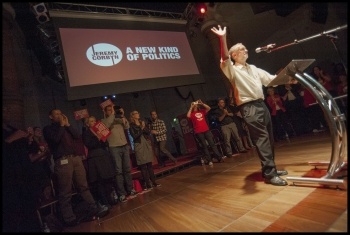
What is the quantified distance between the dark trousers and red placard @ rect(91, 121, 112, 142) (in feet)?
7.13

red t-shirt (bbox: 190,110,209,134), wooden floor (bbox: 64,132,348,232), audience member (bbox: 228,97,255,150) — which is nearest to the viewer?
wooden floor (bbox: 64,132,348,232)

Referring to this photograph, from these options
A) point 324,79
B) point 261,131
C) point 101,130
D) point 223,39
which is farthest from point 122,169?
point 324,79

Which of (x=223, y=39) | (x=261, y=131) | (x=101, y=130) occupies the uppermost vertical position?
(x=223, y=39)

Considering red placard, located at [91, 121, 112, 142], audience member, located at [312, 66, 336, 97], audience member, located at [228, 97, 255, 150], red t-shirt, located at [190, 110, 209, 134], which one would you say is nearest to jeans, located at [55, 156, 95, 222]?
red placard, located at [91, 121, 112, 142]

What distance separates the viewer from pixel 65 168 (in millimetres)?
2785

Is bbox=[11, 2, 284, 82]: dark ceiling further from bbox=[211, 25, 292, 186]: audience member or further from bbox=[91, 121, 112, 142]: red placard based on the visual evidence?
bbox=[211, 25, 292, 186]: audience member

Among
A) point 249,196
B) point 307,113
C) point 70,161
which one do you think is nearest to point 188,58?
point 307,113

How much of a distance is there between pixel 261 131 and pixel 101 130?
2.38 metres

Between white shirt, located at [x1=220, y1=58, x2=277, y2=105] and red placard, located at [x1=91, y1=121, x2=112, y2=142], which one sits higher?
red placard, located at [x1=91, y1=121, x2=112, y2=142]

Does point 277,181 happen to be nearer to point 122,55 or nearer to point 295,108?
point 122,55

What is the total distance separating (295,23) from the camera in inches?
305

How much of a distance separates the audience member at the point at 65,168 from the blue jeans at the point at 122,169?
26.8 inches

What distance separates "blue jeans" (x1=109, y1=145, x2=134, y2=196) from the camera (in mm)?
3566

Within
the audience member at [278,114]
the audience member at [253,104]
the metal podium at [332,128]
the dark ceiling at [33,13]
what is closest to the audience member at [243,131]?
the audience member at [278,114]
